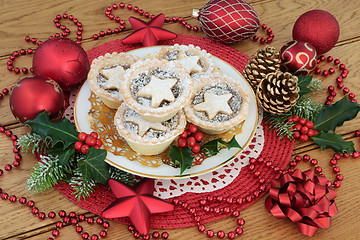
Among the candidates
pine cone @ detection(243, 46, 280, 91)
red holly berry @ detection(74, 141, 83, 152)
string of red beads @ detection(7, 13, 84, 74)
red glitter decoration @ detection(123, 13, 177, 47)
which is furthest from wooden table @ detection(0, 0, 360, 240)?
pine cone @ detection(243, 46, 280, 91)

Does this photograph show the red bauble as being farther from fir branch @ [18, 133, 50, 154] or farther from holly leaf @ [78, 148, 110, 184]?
holly leaf @ [78, 148, 110, 184]

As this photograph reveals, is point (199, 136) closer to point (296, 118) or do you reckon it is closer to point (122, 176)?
point (122, 176)

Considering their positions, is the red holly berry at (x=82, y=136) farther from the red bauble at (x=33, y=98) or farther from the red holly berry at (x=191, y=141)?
the red holly berry at (x=191, y=141)

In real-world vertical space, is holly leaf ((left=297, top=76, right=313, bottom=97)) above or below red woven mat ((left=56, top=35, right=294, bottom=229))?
above

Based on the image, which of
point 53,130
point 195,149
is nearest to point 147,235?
point 195,149

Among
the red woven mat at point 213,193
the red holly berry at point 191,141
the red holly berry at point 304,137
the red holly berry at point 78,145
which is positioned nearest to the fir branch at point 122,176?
the red woven mat at point 213,193

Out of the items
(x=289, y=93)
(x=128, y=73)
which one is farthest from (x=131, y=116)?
(x=289, y=93)

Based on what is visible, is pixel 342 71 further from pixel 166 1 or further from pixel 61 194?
pixel 61 194
